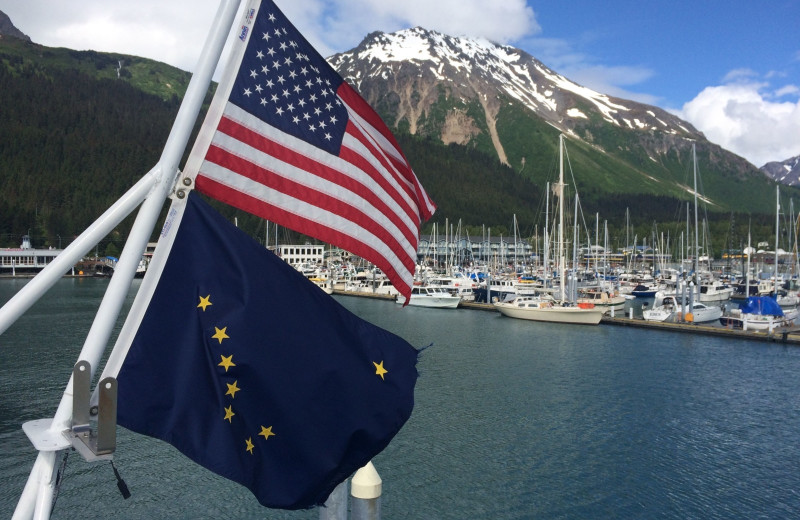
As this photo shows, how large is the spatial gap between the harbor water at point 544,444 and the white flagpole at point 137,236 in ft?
4.82

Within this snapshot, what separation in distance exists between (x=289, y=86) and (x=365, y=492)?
3.37 metres

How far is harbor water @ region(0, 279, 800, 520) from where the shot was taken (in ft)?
57.7

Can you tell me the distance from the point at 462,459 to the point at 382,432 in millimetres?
16915

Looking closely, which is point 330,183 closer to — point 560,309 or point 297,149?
point 297,149

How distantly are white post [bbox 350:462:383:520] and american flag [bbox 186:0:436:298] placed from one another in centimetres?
183

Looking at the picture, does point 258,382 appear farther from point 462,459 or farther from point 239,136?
point 462,459

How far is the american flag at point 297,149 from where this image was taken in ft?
15.1

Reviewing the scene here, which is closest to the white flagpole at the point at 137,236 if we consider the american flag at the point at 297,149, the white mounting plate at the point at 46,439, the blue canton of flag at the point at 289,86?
the white mounting plate at the point at 46,439

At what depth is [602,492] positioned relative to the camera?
1861 centimetres

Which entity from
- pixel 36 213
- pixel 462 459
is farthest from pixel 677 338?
pixel 36 213

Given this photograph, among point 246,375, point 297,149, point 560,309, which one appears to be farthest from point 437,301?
point 246,375

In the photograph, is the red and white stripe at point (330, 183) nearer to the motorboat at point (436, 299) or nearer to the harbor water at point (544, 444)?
the harbor water at point (544, 444)

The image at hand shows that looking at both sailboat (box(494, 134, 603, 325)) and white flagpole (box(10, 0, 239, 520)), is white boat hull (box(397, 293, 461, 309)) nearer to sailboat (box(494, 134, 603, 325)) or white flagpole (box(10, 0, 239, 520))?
sailboat (box(494, 134, 603, 325))

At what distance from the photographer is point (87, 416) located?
3639mm
